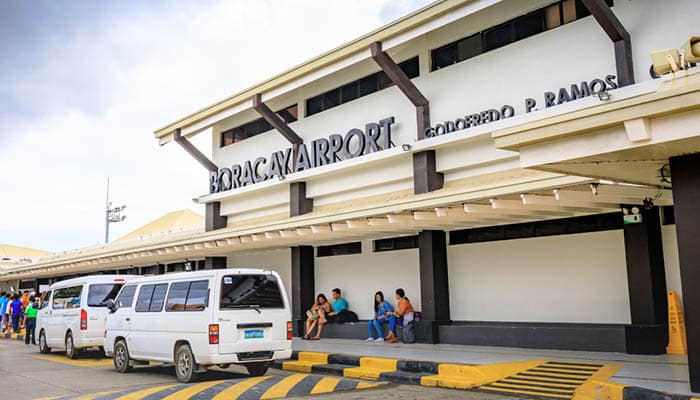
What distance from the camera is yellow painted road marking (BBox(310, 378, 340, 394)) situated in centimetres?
1023

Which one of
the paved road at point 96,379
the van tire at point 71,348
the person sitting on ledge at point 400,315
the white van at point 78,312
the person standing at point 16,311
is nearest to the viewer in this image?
the paved road at point 96,379

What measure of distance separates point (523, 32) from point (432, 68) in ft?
8.83

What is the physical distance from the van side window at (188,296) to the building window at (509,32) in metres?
8.32

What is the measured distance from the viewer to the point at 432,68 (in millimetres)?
16250

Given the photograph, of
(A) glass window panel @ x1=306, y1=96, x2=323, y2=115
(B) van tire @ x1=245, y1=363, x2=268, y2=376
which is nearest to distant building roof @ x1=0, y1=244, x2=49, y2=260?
(A) glass window panel @ x1=306, y1=96, x2=323, y2=115

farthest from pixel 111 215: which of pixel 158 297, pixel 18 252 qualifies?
pixel 158 297

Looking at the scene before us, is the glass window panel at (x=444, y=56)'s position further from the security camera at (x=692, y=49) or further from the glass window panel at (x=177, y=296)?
the security camera at (x=692, y=49)

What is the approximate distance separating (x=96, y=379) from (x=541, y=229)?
32.0 feet

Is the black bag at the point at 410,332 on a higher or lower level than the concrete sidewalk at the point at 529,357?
higher

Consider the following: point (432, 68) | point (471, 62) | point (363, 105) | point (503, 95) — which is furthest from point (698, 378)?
point (363, 105)

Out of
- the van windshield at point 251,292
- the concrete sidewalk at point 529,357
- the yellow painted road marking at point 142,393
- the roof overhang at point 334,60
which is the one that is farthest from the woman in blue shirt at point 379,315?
the yellow painted road marking at point 142,393

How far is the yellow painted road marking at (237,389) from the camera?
9.64 meters

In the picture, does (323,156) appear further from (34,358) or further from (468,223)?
(34,358)

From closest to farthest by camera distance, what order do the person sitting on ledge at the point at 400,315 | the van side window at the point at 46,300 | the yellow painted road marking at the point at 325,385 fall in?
the yellow painted road marking at the point at 325,385 → the person sitting on ledge at the point at 400,315 → the van side window at the point at 46,300
